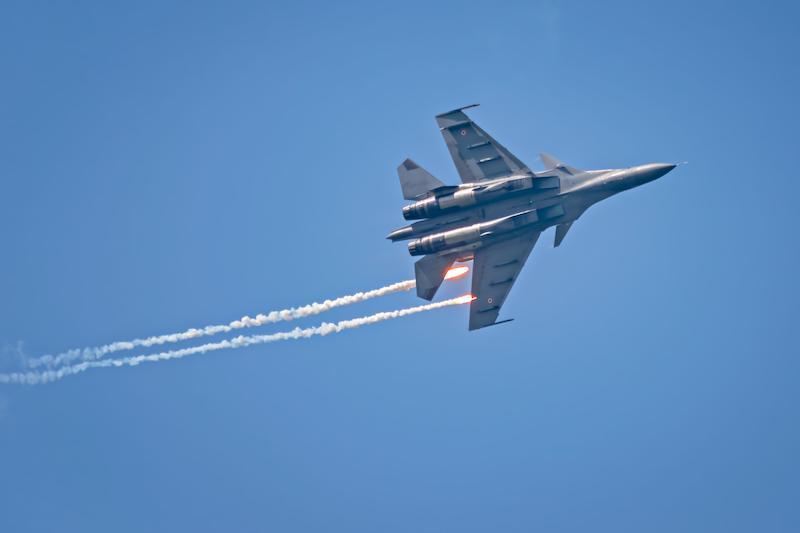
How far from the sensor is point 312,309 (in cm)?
7369

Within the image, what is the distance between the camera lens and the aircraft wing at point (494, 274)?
65625 millimetres

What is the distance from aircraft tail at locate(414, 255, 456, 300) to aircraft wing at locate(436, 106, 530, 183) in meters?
4.91

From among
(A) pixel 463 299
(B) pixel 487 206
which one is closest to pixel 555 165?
(B) pixel 487 206

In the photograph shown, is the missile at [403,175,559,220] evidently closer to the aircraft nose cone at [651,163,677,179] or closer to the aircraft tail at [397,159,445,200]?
the aircraft tail at [397,159,445,200]

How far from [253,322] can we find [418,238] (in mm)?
15141

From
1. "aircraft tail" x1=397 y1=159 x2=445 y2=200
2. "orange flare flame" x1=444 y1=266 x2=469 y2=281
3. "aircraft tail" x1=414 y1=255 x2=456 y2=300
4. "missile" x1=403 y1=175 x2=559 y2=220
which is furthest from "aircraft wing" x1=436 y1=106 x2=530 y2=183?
"orange flare flame" x1=444 y1=266 x2=469 y2=281

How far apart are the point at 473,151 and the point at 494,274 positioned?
24.0ft

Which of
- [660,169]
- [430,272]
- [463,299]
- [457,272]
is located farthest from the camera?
[463,299]

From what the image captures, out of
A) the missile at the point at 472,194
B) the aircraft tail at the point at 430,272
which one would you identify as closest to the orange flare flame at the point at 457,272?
the aircraft tail at the point at 430,272

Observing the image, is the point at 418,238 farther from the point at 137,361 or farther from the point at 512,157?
the point at 137,361

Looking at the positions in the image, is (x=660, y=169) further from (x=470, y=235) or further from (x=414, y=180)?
(x=414, y=180)

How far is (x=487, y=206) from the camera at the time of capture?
211ft

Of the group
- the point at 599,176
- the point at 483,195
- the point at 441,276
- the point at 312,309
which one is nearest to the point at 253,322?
the point at 312,309

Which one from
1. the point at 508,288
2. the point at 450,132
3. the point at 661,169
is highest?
the point at 450,132
